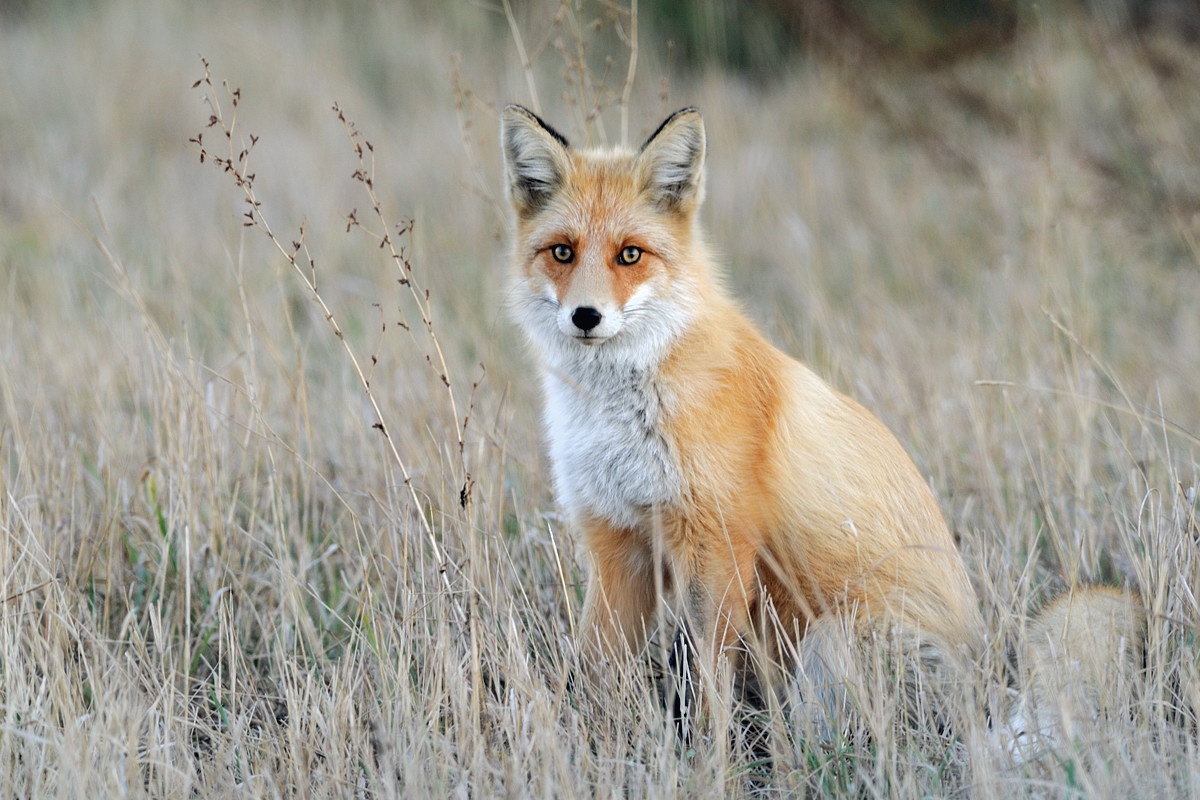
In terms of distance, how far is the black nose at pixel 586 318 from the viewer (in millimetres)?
3217

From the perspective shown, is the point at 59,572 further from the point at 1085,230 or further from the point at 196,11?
the point at 196,11

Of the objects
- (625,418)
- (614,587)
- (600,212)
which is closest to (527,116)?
(600,212)

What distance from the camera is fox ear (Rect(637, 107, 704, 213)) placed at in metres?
3.53

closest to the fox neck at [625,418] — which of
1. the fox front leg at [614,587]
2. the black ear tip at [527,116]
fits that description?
the fox front leg at [614,587]

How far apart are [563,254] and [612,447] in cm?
74

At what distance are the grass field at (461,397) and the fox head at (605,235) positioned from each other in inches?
17.5

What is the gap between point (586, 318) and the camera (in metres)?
3.22

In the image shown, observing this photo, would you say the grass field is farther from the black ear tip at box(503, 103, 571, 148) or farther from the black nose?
the black ear tip at box(503, 103, 571, 148)

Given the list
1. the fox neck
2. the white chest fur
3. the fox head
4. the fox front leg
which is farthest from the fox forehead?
the fox front leg

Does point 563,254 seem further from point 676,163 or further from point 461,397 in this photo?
point 461,397

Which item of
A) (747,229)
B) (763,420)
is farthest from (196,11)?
(763,420)

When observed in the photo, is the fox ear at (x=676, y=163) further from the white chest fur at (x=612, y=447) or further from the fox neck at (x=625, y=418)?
the white chest fur at (x=612, y=447)

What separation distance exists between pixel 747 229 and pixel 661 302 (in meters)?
5.74

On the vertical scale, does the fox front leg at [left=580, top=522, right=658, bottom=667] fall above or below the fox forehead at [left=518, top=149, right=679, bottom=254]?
below
